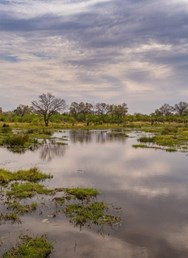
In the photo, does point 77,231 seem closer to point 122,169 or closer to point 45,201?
point 45,201

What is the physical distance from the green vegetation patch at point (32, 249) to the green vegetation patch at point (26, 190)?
6.76 m

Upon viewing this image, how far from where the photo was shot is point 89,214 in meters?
17.5

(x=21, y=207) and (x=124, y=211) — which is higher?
(x=21, y=207)

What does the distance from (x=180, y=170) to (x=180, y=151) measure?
597 inches

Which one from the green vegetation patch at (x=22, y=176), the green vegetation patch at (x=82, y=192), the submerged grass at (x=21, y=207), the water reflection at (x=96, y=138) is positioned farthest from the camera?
the water reflection at (x=96, y=138)

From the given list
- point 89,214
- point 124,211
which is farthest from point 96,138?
point 89,214

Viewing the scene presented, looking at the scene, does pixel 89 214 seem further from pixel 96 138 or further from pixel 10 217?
pixel 96 138

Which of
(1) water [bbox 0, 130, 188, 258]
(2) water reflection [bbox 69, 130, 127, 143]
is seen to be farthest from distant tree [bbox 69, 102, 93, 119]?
(1) water [bbox 0, 130, 188, 258]

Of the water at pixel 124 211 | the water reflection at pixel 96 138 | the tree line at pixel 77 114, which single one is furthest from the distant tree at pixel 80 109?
the water at pixel 124 211

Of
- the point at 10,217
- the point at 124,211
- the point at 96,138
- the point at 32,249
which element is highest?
the point at 96,138

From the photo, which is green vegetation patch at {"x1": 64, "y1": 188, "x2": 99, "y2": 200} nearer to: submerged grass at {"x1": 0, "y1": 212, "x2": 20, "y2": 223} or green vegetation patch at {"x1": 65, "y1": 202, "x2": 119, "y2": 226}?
green vegetation patch at {"x1": 65, "y1": 202, "x2": 119, "y2": 226}

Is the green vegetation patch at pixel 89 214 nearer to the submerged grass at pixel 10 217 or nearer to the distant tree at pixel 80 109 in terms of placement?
the submerged grass at pixel 10 217

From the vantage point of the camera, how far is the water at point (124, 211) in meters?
13.9

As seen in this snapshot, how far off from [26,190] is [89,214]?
5.86m
